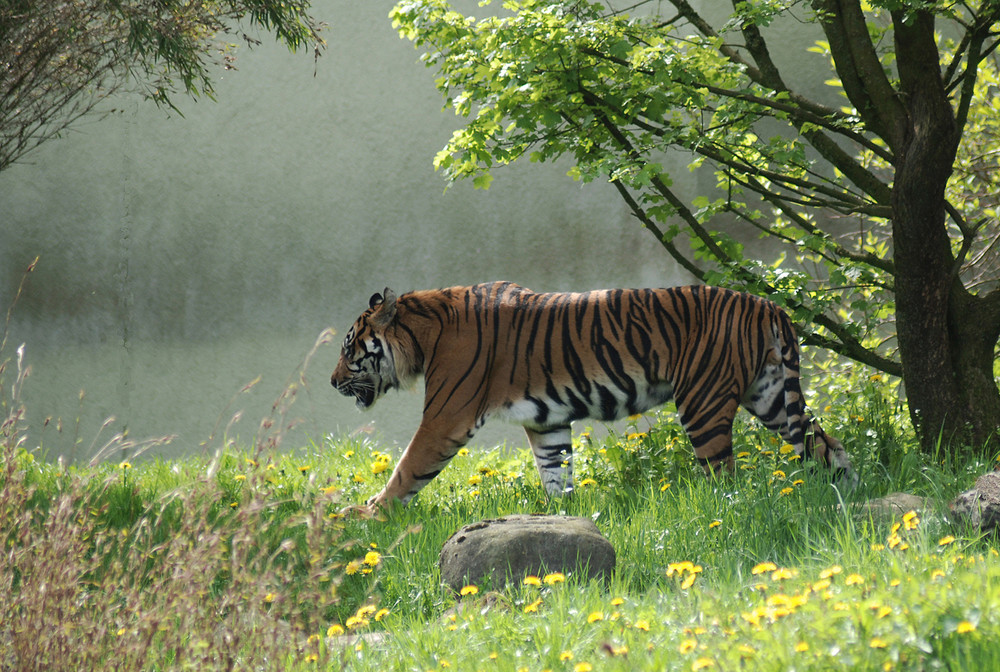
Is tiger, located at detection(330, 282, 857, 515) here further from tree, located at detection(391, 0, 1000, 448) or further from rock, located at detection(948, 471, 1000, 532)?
rock, located at detection(948, 471, 1000, 532)

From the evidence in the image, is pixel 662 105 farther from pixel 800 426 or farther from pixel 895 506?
pixel 895 506

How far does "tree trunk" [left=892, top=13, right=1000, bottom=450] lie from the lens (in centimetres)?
540

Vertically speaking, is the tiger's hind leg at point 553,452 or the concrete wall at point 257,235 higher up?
the concrete wall at point 257,235

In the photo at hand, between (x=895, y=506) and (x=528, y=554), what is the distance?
5.21ft

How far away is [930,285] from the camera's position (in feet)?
18.1

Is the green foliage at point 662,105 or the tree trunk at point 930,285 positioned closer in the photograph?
the green foliage at point 662,105

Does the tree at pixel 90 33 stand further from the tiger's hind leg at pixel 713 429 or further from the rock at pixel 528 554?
the rock at pixel 528 554

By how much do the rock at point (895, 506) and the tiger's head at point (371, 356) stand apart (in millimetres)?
2750

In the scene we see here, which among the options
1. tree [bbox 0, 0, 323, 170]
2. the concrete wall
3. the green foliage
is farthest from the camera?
the concrete wall

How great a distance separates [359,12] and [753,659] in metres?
8.83

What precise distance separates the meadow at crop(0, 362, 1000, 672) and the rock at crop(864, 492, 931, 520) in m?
0.05

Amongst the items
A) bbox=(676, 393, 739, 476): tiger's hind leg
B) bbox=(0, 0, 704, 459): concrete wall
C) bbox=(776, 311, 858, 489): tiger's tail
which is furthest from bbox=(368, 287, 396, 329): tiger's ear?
bbox=(0, 0, 704, 459): concrete wall

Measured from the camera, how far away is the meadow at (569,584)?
2.57 meters

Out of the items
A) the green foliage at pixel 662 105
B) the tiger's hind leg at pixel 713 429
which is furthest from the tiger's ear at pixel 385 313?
the tiger's hind leg at pixel 713 429
